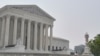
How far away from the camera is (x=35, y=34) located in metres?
47.8

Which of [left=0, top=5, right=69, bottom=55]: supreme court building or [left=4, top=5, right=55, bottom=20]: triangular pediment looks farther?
[left=4, top=5, right=55, bottom=20]: triangular pediment

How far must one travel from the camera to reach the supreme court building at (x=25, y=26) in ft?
136

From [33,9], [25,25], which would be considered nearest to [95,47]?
[33,9]

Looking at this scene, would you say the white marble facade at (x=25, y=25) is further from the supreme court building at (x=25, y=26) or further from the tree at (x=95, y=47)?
the tree at (x=95, y=47)

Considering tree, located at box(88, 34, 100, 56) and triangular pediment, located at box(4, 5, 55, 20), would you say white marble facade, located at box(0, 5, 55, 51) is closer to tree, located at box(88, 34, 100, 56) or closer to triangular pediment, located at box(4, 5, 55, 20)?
triangular pediment, located at box(4, 5, 55, 20)

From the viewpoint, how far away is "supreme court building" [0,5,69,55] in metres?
41.6

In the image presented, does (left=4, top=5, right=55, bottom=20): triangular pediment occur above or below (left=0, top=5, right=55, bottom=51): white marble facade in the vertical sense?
above

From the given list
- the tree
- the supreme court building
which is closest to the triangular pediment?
the supreme court building

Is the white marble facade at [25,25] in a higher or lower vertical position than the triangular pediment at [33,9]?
lower

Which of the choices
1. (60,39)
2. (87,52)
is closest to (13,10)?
(87,52)

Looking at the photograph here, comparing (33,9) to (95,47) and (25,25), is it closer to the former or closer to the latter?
(25,25)

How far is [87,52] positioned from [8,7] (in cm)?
1959

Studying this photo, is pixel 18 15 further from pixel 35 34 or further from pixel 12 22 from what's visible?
pixel 35 34

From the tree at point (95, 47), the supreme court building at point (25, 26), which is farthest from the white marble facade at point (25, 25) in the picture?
the tree at point (95, 47)
